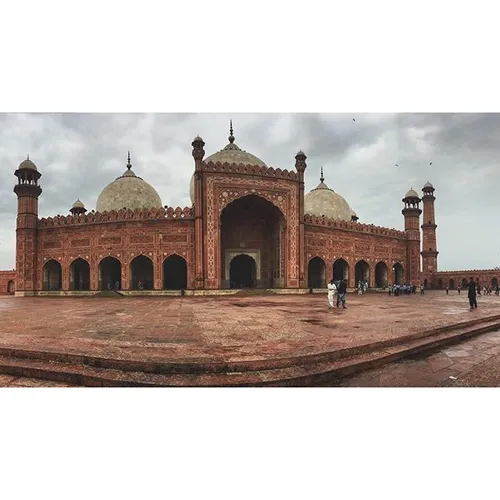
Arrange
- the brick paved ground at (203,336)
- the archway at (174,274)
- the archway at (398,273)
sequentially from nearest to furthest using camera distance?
the brick paved ground at (203,336) < the archway at (174,274) < the archway at (398,273)

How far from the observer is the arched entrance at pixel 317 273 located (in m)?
20.3

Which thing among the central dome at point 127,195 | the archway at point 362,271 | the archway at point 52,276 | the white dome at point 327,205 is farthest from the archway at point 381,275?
the archway at point 52,276

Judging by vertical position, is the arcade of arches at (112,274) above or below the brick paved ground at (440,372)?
above

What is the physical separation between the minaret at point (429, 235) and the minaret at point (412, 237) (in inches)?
170

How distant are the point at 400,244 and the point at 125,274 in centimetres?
1866

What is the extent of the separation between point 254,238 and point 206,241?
4.12 meters

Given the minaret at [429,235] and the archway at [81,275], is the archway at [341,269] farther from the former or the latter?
the archway at [81,275]

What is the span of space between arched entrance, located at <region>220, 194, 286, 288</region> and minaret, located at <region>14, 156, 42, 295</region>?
10514 mm

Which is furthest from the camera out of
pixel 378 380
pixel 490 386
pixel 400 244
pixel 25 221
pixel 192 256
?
pixel 400 244

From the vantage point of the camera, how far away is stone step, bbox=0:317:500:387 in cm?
304

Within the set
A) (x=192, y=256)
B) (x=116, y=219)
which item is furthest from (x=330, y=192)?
(x=116, y=219)

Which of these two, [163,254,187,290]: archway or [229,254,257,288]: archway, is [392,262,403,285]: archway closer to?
[229,254,257,288]: archway

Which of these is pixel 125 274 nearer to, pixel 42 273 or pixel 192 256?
pixel 192 256

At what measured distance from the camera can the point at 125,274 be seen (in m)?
17.4
